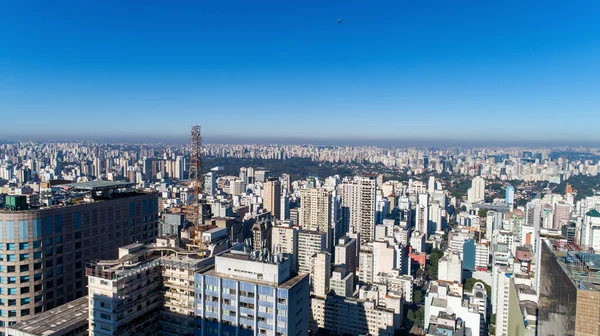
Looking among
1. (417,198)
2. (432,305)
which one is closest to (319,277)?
(432,305)

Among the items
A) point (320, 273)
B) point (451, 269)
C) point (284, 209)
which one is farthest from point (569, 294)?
point (284, 209)

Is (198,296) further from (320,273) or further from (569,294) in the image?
(320,273)

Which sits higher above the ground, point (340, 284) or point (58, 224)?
point (58, 224)

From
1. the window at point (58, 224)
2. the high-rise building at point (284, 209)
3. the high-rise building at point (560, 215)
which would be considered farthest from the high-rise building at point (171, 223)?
the high-rise building at point (560, 215)

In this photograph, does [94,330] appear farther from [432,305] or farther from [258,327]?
[432,305]

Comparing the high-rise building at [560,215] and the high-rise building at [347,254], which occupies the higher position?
the high-rise building at [560,215]

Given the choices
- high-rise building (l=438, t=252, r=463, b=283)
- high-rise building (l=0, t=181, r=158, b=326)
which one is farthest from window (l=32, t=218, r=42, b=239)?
high-rise building (l=438, t=252, r=463, b=283)

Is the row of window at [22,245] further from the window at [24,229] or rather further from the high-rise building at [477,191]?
the high-rise building at [477,191]
